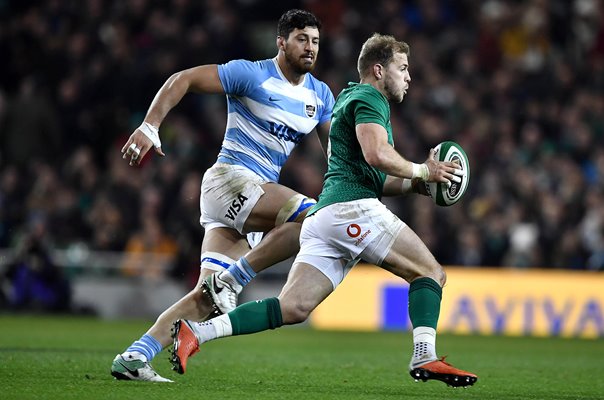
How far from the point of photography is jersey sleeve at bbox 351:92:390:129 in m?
6.86

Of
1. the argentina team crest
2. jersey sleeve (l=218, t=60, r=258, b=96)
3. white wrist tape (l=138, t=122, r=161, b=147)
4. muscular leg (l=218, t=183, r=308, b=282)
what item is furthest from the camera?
the argentina team crest

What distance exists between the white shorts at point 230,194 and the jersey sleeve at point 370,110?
119 cm

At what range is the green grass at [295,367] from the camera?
6930 mm

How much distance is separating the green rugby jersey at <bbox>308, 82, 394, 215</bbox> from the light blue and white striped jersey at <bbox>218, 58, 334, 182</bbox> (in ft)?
3.10

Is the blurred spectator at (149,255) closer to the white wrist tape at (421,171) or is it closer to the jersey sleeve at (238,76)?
the jersey sleeve at (238,76)

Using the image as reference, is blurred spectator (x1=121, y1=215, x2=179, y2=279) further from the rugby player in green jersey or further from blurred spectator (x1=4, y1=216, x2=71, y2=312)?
the rugby player in green jersey

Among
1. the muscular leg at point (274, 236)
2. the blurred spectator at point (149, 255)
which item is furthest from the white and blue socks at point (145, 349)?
the blurred spectator at point (149, 255)

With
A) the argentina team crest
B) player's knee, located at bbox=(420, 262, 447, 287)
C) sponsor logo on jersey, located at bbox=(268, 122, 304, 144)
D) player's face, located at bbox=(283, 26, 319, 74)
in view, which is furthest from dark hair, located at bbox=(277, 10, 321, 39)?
player's knee, located at bbox=(420, 262, 447, 287)

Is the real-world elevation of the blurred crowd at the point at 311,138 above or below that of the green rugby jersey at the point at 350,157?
above

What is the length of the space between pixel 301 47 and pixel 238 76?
49 cm

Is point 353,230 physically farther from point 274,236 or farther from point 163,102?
point 163,102

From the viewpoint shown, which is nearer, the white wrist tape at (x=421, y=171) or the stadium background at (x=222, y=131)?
the white wrist tape at (x=421, y=171)

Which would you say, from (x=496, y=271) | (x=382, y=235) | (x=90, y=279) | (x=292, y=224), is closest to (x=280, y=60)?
(x=292, y=224)

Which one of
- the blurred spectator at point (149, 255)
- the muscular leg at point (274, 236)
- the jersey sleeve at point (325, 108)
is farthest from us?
the blurred spectator at point (149, 255)
